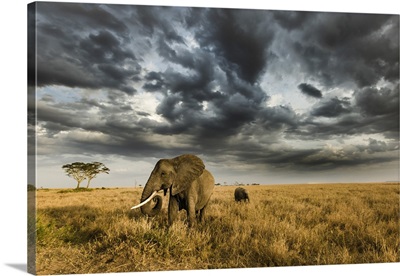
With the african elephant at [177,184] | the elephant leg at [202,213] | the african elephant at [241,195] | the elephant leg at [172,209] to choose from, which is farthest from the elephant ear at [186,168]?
the african elephant at [241,195]

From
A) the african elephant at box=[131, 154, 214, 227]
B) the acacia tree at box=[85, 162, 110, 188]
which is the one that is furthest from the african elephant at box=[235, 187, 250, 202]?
the acacia tree at box=[85, 162, 110, 188]

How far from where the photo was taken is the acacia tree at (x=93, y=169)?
8594 mm

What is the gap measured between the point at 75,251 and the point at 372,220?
6.14 m

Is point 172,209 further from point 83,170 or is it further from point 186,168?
point 83,170

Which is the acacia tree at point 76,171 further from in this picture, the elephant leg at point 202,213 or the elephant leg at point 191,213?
the elephant leg at point 202,213

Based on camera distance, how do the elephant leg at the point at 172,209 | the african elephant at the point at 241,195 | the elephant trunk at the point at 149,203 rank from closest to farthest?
the elephant trunk at the point at 149,203 → the elephant leg at the point at 172,209 → the african elephant at the point at 241,195

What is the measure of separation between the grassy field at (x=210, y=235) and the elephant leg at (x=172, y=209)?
0.64 ft

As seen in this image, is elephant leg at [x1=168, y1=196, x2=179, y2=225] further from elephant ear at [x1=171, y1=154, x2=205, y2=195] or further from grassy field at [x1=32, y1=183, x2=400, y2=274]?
elephant ear at [x1=171, y1=154, x2=205, y2=195]

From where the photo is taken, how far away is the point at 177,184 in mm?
9484

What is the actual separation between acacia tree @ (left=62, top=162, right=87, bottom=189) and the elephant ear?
1.74 metres

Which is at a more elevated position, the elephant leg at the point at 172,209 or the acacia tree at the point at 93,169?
the acacia tree at the point at 93,169

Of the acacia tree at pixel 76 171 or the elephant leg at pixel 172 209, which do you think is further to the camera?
the elephant leg at pixel 172 209

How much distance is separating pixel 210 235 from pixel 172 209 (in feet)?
3.11

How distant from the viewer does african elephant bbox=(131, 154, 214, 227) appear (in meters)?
9.20
